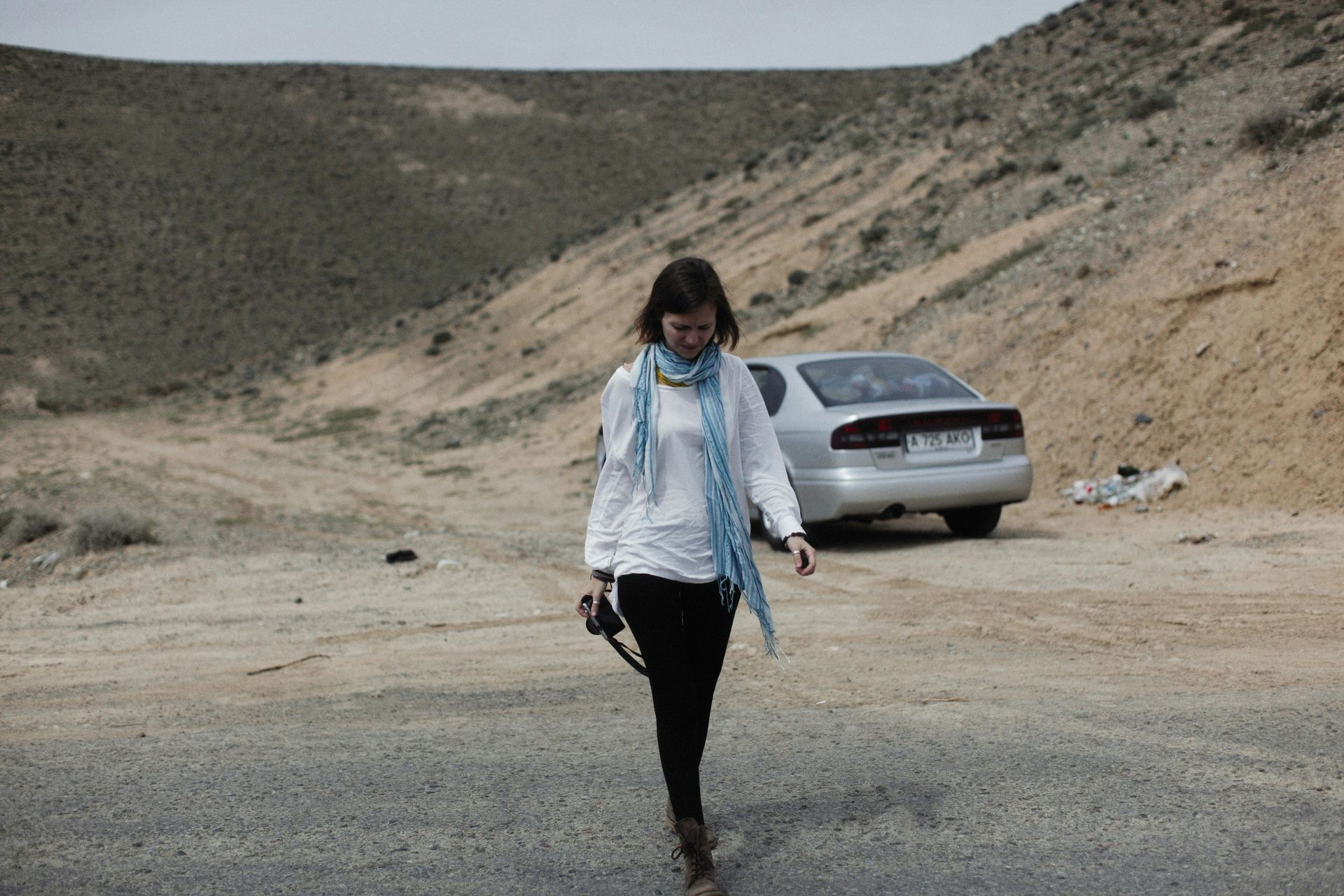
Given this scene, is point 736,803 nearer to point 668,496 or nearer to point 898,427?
point 668,496

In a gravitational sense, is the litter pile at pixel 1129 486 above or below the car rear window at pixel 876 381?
below

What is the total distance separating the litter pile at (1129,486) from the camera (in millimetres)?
10773

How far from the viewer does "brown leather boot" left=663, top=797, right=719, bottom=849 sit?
327cm

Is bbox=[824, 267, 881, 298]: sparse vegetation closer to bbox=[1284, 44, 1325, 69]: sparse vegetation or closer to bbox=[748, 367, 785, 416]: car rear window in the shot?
bbox=[1284, 44, 1325, 69]: sparse vegetation

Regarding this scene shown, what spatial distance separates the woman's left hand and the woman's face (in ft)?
1.95

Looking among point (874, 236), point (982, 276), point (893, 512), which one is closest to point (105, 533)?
point (893, 512)

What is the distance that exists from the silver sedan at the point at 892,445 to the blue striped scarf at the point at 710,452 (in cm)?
562

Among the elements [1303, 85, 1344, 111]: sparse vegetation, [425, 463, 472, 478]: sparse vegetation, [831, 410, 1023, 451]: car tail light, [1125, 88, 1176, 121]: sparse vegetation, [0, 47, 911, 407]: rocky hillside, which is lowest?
[425, 463, 472, 478]: sparse vegetation

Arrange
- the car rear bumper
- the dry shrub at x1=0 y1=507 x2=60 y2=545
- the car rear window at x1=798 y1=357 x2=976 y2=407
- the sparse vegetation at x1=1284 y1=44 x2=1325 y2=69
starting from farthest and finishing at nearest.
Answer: the sparse vegetation at x1=1284 y1=44 x2=1325 y2=69 → the dry shrub at x1=0 y1=507 x2=60 y2=545 → the car rear window at x1=798 y1=357 x2=976 y2=407 → the car rear bumper

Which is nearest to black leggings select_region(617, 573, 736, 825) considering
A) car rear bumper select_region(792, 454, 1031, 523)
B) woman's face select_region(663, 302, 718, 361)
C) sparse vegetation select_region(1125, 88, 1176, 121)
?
woman's face select_region(663, 302, 718, 361)

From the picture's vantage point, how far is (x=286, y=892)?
326cm

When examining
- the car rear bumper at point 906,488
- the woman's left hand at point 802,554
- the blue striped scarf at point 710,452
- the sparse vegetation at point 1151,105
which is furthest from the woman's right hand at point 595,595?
the sparse vegetation at point 1151,105

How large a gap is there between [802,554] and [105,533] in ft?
29.1

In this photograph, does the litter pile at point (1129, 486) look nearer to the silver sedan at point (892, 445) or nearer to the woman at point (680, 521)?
the silver sedan at point (892, 445)
